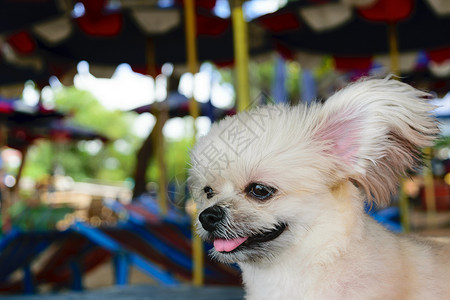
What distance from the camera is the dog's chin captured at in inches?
55.6

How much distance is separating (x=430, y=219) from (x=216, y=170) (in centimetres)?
946

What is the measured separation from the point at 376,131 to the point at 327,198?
0.20 m

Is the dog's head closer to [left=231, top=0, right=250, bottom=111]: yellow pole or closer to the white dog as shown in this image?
the white dog

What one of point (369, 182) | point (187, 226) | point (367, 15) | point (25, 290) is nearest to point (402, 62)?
point (367, 15)

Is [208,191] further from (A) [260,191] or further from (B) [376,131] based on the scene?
(B) [376,131]

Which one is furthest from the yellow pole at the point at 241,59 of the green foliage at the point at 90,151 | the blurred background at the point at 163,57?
the green foliage at the point at 90,151

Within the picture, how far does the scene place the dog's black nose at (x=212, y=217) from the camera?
145 centimetres

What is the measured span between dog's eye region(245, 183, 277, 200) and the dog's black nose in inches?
3.5

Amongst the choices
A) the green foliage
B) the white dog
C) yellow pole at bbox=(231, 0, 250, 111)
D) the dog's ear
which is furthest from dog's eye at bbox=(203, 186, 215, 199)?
the green foliage

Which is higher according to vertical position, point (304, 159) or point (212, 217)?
point (304, 159)

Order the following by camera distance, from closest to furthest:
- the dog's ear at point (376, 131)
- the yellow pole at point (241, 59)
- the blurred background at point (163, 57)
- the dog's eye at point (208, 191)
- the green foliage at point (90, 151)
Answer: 1. the dog's ear at point (376, 131)
2. the dog's eye at point (208, 191)
3. the yellow pole at point (241, 59)
4. the blurred background at point (163, 57)
5. the green foliage at point (90, 151)

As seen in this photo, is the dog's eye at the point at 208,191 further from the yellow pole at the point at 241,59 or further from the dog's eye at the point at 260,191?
the yellow pole at the point at 241,59

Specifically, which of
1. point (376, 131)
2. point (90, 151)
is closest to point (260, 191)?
point (376, 131)

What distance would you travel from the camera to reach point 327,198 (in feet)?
4.58
